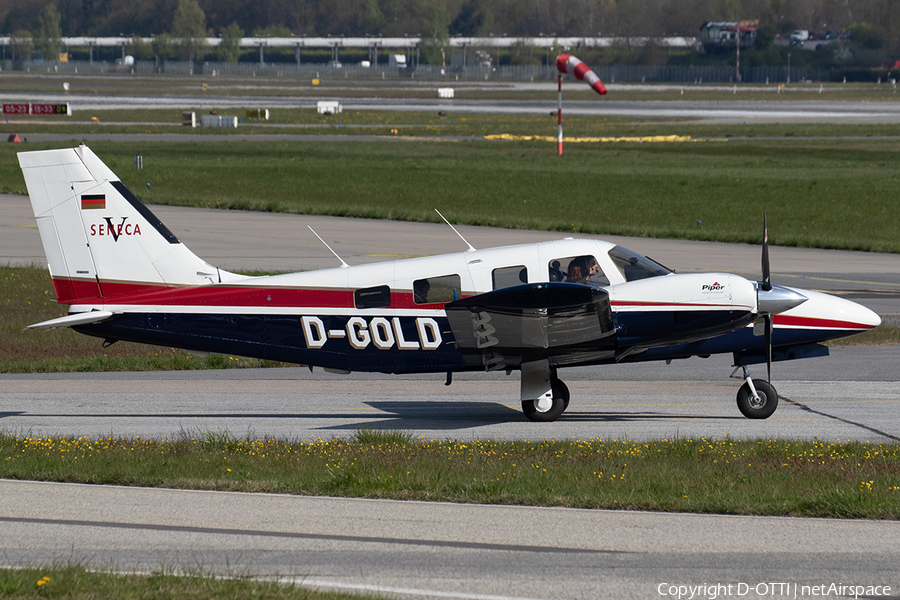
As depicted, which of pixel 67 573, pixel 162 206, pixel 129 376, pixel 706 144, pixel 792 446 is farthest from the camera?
pixel 706 144

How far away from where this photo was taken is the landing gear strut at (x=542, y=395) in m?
15.2

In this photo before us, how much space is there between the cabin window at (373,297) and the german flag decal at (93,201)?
4233mm

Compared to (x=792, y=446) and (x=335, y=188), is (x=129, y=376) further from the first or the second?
(x=335, y=188)

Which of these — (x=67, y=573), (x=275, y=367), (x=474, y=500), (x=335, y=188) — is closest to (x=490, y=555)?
(x=474, y=500)

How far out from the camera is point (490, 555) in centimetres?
915

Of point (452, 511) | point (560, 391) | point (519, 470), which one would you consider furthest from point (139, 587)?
point (560, 391)

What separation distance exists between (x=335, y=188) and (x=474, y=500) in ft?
133

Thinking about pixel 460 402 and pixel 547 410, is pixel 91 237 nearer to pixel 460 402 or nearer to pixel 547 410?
pixel 460 402

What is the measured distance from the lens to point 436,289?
14.8 m

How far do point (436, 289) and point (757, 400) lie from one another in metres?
5.14

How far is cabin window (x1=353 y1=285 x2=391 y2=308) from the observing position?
14.9 m

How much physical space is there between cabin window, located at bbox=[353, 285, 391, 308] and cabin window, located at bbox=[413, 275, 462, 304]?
0.43 metres

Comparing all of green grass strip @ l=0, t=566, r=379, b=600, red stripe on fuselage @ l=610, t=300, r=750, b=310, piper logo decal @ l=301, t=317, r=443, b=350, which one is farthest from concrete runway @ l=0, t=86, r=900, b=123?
green grass strip @ l=0, t=566, r=379, b=600

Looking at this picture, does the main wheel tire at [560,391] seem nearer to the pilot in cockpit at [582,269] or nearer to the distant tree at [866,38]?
the pilot in cockpit at [582,269]
